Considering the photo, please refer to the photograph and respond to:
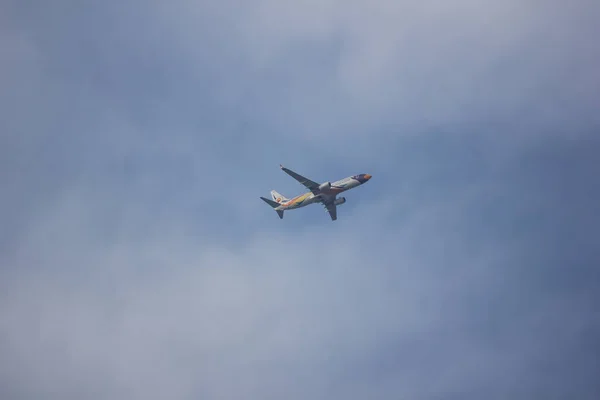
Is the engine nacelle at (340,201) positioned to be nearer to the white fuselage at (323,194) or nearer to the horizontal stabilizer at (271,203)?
the white fuselage at (323,194)

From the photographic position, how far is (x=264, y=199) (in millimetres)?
156500

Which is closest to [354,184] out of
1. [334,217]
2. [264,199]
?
[334,217]

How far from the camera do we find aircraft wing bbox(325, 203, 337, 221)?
155250 mm

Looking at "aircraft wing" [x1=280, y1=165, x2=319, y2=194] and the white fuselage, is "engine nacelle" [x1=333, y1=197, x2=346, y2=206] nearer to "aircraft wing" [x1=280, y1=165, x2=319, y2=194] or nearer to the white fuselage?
the white fuselage

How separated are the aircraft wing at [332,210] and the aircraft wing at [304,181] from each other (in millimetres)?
9185

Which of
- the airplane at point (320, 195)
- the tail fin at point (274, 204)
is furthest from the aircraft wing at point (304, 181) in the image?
the tail fin at point (274, 204)

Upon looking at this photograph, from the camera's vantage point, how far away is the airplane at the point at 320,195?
473ft

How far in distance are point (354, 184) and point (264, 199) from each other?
1081 inches

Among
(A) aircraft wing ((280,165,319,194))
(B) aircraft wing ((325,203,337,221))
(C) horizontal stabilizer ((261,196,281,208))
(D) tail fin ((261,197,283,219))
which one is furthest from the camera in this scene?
(D) tail fin ((261,197,283,219))

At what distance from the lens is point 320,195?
149250 mm

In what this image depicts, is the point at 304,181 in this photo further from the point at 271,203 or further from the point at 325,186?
the point at 271,203

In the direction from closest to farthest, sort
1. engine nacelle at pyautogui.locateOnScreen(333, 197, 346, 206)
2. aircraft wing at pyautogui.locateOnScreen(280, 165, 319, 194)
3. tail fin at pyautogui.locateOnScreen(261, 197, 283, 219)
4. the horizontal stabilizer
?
aircraft wing at pyautogui.locateOnScreen(280, 165, 319, 194) < engine nacelle at pyautogui.locateOnScreen(333, 197, 346, 206) < the horizontal stabilizer < tail fin at pyautogui.locateOnScreen(261, 197, 283, 219)

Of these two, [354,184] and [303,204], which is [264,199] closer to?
[303,204]

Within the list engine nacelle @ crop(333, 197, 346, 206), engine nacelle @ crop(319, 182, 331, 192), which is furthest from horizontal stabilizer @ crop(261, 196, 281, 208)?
engine nacelle @ crop(319, 182, 331, 192)
